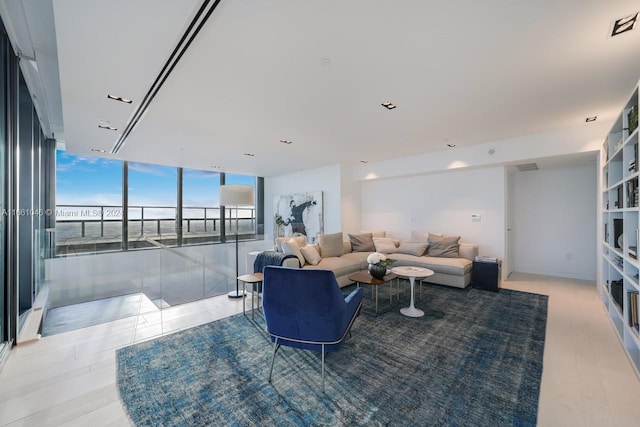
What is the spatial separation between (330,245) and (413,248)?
174cm

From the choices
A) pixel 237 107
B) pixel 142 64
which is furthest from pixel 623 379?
pixel 142 64

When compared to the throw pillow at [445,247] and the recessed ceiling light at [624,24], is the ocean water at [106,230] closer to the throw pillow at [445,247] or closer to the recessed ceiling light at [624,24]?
the throw pillow at [445,247]

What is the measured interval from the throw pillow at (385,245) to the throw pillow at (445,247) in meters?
0.76

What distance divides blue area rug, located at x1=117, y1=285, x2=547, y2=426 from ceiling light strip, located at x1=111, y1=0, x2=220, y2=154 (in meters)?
2.66

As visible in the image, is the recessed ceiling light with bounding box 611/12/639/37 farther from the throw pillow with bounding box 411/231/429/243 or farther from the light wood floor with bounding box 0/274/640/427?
the throw pillow with bounding box 411/231/429/243

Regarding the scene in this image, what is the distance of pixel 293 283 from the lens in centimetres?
207

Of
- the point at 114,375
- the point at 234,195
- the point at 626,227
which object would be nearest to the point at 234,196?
the point at 234,195

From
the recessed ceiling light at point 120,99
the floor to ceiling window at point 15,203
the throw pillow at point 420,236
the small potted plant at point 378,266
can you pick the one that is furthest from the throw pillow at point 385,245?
the floor to ceiling window at point 15,203

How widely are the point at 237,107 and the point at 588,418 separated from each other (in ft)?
13.6

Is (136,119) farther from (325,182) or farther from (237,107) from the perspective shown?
(325,182)

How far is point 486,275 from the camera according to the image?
457 cm

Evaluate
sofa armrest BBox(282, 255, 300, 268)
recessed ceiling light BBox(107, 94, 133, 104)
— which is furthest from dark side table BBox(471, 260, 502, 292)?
recessed ceiling light BBox(107, 94, 133, 104)

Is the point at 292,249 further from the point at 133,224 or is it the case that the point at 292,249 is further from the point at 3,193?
the point at 133,224

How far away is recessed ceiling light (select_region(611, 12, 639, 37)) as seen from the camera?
1.81 meters
